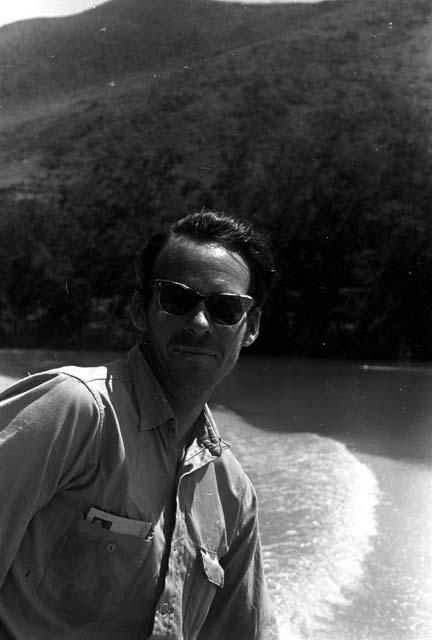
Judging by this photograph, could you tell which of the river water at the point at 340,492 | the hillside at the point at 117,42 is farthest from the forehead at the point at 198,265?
the hillside at the point at 117,42

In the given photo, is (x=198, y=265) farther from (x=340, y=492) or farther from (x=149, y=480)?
(x=340, y=492)

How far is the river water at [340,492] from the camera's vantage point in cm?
317

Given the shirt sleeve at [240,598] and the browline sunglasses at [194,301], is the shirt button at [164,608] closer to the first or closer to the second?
the shirt sleeve at [240,598]

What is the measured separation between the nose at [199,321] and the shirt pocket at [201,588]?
1.17 ft

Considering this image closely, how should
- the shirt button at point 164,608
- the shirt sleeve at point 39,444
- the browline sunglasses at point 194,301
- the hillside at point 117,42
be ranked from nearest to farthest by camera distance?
1. the shirt sleeve at point 39,444
2. the shirt button at point 164,608
3. the browline sunglasses at point 194,301
4. the hillside at point 117,42

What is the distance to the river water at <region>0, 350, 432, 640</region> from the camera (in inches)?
125

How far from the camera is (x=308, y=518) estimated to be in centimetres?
427

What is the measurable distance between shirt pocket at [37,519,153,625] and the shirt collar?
17 centimetres

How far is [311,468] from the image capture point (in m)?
5.32

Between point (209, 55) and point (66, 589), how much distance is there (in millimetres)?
16062

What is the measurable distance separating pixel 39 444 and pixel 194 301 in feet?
1.27

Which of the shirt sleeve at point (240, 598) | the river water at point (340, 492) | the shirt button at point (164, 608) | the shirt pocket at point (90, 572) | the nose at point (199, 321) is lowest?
the river water at point (340, 492)

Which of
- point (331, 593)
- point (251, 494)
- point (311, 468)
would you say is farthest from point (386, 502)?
point (251, 494)

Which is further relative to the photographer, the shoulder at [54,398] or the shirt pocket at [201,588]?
the shirt pocket at [201,588]
